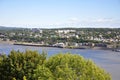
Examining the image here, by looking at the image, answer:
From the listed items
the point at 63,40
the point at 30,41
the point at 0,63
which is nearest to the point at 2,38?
the point at 30,41

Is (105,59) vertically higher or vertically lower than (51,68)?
lower

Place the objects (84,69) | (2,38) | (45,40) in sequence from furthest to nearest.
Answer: (2,38)
(45,40)
(84,69)

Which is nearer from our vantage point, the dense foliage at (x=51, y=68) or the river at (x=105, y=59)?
the dense foliage at (x=51, y=68)

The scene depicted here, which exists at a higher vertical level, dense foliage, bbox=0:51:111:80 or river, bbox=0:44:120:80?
dense foliage, bbox=0:51:111:80

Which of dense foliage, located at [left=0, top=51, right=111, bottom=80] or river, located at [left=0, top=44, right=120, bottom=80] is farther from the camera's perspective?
river, located at [left=0, top=44, right=120, bottom=80]

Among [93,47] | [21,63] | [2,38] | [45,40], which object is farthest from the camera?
[2,38]

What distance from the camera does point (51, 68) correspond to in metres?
7.68

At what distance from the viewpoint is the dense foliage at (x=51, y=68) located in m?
7.12

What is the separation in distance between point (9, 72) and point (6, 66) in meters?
0.28

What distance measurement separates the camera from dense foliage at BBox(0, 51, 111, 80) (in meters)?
7.12

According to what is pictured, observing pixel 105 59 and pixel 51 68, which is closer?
pixel 51 68

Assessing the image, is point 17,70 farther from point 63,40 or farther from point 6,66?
point 63,40

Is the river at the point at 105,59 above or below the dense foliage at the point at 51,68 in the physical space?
below

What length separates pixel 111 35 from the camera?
7394 centimetres
